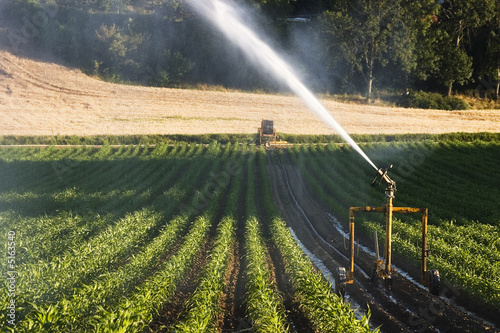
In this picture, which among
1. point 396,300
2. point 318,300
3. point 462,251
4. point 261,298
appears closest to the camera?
point 318,300

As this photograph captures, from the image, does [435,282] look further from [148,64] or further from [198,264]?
[148,64]

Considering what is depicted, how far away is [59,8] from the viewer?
202 feet

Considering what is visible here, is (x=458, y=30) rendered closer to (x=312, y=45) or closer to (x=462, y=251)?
(x=312, y=45)

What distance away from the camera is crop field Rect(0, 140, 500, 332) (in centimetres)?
1038

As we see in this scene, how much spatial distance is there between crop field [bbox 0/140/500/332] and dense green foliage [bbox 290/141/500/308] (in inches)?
3.0

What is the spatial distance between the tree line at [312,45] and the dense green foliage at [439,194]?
1681cm

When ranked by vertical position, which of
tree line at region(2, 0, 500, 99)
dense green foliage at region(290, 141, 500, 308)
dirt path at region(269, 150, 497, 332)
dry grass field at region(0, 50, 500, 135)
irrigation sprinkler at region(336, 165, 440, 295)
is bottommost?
dirt path at region(269, 150, 497, 332)

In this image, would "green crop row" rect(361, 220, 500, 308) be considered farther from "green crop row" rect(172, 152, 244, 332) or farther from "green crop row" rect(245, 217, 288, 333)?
"green crop row" rect(172, 152, 244, 332)

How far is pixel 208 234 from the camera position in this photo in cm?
1958

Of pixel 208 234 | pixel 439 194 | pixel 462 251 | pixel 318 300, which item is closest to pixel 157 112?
pixel 439 194

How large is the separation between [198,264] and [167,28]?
51632 millimetres

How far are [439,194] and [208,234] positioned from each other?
43.7 ft

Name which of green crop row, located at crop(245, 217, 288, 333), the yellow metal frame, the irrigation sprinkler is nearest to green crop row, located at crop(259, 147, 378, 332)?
the irrigation sprinkler

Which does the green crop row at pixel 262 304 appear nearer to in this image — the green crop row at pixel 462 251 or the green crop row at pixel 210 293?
the green crop row at pixel 210 293
